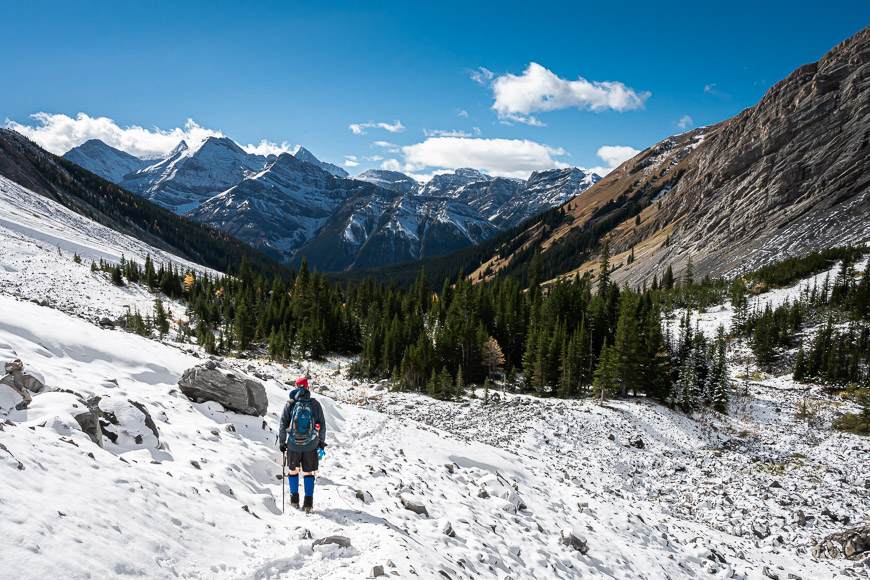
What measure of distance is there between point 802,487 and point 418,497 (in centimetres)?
3005

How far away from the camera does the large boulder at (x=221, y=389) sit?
16.9m

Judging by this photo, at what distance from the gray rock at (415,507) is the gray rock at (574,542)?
15.2 ft

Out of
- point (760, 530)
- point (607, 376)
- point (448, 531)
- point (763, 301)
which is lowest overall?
point (760, 530)

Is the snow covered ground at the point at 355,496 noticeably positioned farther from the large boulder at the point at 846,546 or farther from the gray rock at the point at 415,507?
the large boulder at the point at 846,546

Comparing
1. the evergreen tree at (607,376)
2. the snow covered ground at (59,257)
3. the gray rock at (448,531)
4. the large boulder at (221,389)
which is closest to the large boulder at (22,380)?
the large boulder at (221,389)

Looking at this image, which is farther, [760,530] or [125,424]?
[760,530]

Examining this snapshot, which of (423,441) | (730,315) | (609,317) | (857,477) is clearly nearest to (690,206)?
(730,315)

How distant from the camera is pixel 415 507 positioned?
12.5m

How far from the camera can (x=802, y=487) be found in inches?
1151

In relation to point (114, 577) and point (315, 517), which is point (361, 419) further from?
point (114, 577)

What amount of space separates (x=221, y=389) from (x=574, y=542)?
13.6 metres

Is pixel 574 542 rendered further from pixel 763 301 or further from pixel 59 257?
pixel 59 257

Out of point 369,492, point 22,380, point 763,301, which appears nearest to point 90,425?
point 22,380

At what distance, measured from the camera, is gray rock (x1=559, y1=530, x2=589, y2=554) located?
13750 mm
